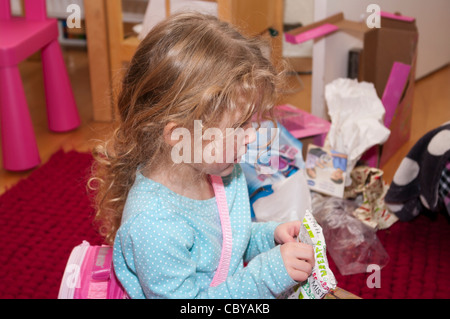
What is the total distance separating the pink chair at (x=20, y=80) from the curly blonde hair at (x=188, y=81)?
0.85m

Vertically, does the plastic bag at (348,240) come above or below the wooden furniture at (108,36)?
below

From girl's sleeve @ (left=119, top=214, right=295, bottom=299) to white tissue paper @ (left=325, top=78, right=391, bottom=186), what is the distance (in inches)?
24.7

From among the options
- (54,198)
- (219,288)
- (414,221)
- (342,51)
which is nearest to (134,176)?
(219,288)

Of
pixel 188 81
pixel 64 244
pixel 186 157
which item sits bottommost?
pixel 64 244

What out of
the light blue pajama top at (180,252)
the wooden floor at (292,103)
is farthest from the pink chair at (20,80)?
the light blue pajama top at (180,252)

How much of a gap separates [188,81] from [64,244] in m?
0.72

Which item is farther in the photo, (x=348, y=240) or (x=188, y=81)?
(x=348, y=240)

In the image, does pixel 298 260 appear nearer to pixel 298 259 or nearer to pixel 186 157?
pixel 298 259

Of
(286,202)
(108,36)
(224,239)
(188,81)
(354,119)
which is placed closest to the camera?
(188,81)

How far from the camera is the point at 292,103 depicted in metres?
1.78

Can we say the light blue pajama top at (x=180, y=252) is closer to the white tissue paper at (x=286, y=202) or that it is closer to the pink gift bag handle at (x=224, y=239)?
the pink gift bag handle at (x=224, y=239)

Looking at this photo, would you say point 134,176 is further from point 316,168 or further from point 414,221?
point 414,221

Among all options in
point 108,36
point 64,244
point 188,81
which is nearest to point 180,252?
point 188,81

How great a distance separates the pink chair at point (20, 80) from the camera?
1.54 meters
